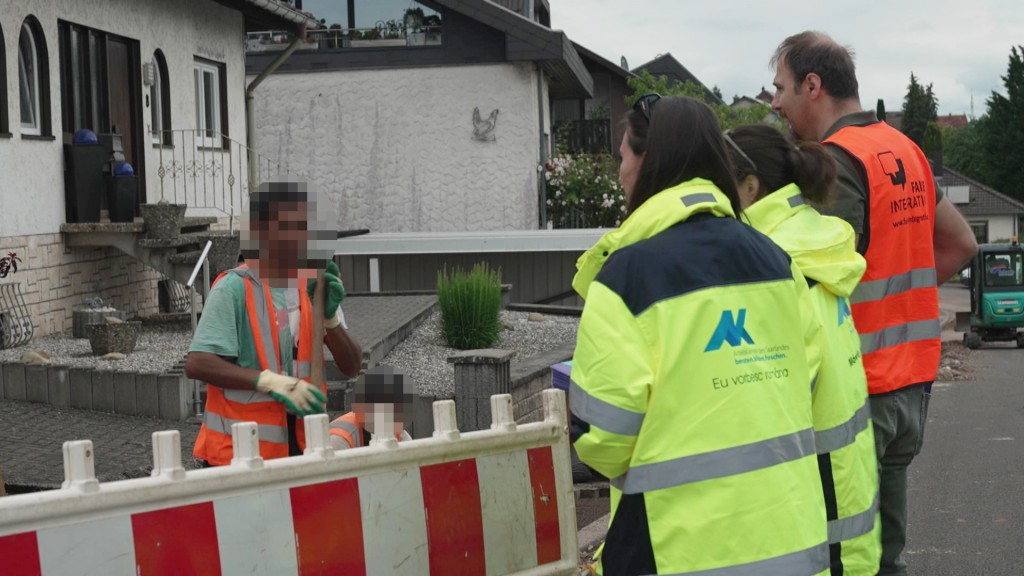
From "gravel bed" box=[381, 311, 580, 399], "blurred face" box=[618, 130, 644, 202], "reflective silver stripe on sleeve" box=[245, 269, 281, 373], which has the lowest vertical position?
"gravel bed" box=[381, 311, 580, 399]

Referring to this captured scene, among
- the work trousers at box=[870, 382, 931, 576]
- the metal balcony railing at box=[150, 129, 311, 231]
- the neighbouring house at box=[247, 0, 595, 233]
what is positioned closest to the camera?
the work trousers at box=[870, 382, 931, 576]

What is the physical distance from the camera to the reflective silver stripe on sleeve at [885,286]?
4.15 metres

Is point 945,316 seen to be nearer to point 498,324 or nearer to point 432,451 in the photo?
point 498,324

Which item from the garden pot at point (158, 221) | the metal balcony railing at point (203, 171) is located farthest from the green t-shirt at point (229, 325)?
the metal balcony railing at point (203, 171)

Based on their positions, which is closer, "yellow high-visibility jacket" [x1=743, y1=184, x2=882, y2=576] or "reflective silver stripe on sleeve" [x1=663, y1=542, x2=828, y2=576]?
"reflective silver stripe on sleeve" [x1=663, y1=542, x2=828, y2=576]

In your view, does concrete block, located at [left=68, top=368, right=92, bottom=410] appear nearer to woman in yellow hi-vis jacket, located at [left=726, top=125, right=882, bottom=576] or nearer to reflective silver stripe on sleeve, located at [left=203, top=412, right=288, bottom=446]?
reflective silver stripe on sleeve, located at [left=203, top=412, right=288, bottom=446]

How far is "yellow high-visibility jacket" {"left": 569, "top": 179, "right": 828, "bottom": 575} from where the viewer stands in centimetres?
278

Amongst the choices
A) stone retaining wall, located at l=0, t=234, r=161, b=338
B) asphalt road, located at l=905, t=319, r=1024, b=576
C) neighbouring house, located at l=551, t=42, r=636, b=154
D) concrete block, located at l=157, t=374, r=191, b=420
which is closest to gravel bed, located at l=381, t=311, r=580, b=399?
concrete block, located at l=157, t=374, r=191, b=420

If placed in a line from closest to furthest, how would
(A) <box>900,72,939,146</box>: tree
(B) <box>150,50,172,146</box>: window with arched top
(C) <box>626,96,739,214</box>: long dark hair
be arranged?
(C) <box>626,96,739,214</box>: long dark hair < (B) <box>150,50,172,146</box>: window with arched top < (A) <box>900,72,939,146</box>: tree

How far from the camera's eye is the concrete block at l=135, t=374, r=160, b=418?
9.59 meters

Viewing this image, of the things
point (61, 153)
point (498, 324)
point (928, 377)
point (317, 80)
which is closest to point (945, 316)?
point (317, 80)

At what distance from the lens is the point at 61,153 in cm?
1356

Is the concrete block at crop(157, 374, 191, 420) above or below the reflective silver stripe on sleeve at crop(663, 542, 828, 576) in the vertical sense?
below

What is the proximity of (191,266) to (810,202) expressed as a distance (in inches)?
412
